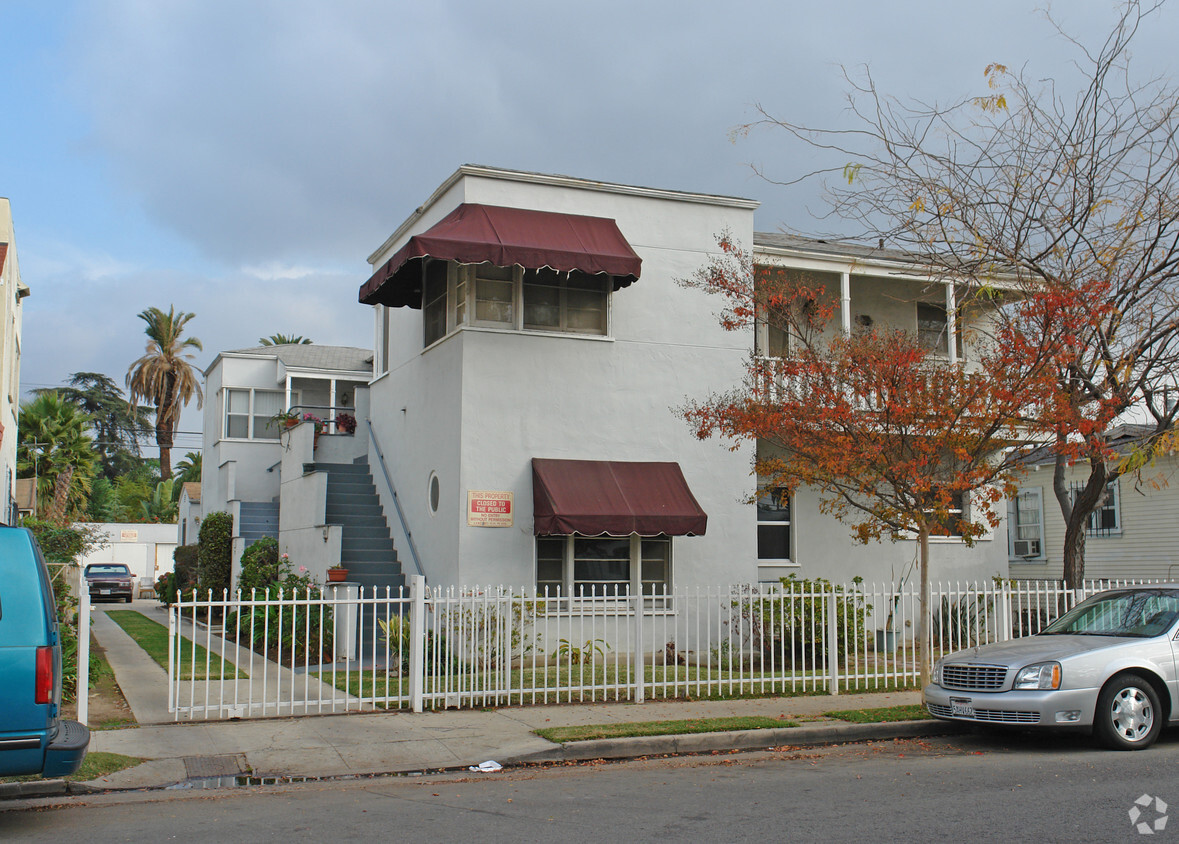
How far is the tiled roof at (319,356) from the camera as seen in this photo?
29.9m

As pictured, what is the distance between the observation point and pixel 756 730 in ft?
33.8

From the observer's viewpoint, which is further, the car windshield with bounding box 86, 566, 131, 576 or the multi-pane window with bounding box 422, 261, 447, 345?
the car windshield with bounding box 86, 566, 131, 576

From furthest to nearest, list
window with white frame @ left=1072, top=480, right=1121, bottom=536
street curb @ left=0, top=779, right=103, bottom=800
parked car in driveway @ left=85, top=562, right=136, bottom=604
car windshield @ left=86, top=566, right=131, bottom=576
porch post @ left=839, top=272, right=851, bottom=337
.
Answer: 1. car windshield @ left=86, top=566, right=131, bottom=576
2. parked car in driveway @ left=85, top=562, right=136, bottom=604
3. window with white frame @ left=1072, top=480, right=1121, bottom=536
4. porch post @ left=839, top=272, right=851, bottom=337
5. street curb @ left=0, top=779, right=103, bottom=800

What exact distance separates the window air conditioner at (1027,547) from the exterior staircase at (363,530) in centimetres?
1517

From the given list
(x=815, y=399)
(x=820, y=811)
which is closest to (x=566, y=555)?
(x=815, y=399)

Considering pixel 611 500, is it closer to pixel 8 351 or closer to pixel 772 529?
pixel 772 529

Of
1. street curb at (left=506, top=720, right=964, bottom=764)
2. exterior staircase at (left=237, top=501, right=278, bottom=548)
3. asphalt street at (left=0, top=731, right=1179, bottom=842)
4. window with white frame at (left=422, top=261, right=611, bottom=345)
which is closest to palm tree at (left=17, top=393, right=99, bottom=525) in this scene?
exterior staircase at (left=237, top=501, right=278, bottom=548)

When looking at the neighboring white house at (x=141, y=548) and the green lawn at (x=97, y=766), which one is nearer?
the green lawn at (x=97, y=766)

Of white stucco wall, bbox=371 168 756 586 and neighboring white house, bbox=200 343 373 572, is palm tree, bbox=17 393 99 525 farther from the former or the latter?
white stucco wall, bbox=371 168 756 586

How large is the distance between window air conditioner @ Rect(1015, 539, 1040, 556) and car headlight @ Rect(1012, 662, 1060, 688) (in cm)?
1630

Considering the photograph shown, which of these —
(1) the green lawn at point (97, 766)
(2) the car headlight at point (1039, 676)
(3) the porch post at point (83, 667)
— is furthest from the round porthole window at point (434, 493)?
(2) the car headlight at point (1039, 676)

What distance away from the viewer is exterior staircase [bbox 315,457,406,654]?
1789cm

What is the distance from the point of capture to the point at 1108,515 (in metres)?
22.8

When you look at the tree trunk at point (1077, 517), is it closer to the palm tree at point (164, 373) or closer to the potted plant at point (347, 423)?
the potted plant at point (347, 423)
